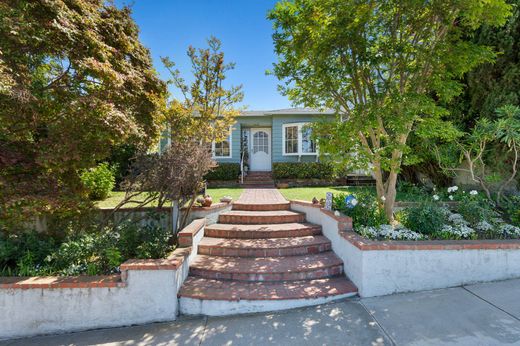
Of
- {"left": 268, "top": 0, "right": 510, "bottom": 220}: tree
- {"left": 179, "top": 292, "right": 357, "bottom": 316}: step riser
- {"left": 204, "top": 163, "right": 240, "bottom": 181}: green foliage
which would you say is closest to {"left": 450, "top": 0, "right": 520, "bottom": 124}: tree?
{"left": 268, "top": 0, "right": 510, "bottom": 220}: tree


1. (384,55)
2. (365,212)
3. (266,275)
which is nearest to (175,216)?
(266,275)

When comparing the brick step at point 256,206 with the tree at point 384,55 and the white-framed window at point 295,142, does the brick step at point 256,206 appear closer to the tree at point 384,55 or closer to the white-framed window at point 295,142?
the tree at point 384,55

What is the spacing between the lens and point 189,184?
4617 millimetres

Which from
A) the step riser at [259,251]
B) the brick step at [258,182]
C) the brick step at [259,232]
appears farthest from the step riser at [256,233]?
the brick step at [258,182]

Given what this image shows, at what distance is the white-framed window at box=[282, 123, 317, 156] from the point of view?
525 inches

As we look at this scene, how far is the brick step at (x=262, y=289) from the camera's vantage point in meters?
3.35

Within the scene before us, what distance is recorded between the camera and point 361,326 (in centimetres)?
292

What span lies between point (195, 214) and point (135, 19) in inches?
169

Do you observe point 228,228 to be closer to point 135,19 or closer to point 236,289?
point 236,289

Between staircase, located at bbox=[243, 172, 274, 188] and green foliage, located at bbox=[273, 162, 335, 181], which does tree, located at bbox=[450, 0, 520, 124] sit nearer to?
green foliage, located at bbox=[273, 162, 335, 181]

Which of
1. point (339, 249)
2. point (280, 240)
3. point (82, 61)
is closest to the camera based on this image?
point (82, 61)

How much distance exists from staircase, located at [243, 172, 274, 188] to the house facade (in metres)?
0.84

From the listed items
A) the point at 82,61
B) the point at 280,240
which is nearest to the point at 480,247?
the point at 280,240

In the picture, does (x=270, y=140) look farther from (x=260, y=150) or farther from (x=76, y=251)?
(x=76, y=251)
